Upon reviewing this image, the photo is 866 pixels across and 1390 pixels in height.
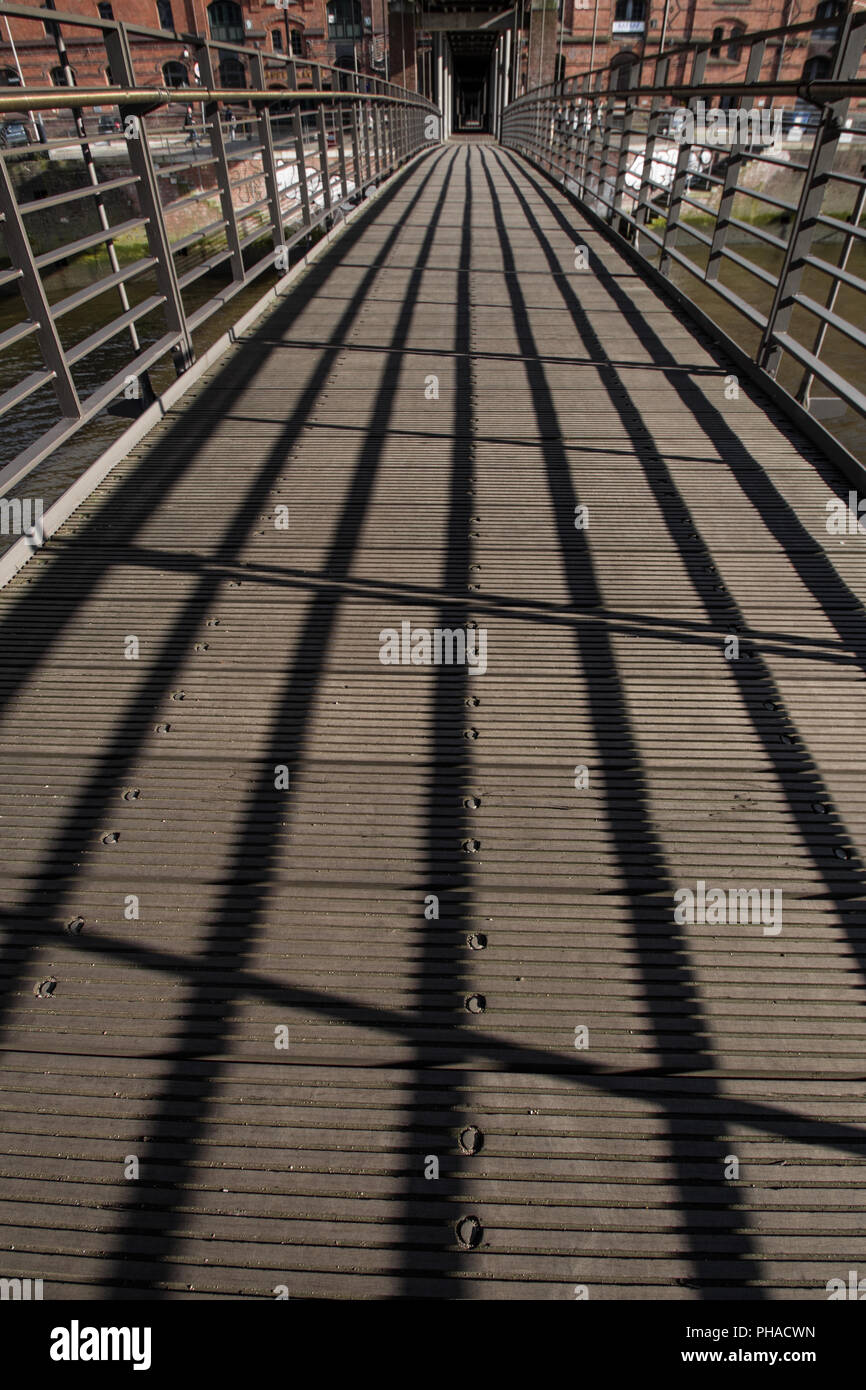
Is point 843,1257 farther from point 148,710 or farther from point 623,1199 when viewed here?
point 148,710

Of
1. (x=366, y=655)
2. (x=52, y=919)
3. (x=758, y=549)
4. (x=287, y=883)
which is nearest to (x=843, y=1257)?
(x=287, y=883)

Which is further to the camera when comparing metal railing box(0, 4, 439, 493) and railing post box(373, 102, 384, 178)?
railing post box(373, 102, 384, 178)

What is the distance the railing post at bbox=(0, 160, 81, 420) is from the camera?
9.63 ft

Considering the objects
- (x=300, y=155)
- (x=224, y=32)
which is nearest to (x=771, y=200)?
(x=300, y=155)

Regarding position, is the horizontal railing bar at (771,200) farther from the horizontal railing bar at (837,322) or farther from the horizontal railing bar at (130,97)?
the horizontal railing bar at (130,97)

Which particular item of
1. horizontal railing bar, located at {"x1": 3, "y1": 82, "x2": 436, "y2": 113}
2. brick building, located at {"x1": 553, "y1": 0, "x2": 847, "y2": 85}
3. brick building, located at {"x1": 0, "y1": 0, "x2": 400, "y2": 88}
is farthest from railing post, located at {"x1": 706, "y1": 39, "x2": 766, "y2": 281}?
brick building, located at {"x1": 0, "y1": 0, "x2": 400, "y2": 88}

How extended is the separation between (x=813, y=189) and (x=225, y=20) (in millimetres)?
53348

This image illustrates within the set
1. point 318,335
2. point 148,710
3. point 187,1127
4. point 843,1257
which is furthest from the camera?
point 318,335

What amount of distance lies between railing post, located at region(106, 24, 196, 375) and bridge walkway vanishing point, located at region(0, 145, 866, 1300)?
54.7 inches

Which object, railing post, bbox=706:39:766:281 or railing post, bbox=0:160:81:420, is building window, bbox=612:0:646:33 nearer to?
railing post, bbox=706:39:766:281

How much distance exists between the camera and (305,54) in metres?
43.2

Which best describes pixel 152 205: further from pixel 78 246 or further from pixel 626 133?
pixel 626 133

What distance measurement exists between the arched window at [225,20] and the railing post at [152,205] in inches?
1974

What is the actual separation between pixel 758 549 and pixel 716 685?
3.29ft
